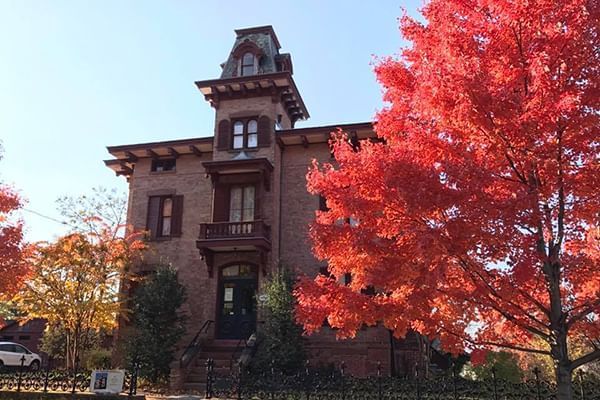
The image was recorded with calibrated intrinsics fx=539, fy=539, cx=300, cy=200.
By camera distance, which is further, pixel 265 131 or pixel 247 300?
pixel 265 131

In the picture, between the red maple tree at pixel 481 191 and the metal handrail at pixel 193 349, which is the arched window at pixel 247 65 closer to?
the metal handrail at pixel 193 349

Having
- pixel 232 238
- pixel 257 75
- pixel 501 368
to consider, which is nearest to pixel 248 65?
pixel 257 75

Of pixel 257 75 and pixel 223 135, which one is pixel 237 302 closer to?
pixel 223 135

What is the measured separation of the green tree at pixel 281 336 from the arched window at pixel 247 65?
11.4m

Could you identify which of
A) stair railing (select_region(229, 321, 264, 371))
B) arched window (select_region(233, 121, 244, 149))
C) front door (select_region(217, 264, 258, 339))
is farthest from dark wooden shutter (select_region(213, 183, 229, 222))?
stair railing (select_region(229, 321, 264, 371))

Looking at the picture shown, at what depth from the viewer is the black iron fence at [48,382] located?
16750 mm

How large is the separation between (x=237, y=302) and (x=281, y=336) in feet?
14.8

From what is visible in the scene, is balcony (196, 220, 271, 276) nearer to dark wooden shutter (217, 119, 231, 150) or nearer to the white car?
dark wooden shutter (217, 119, 231, 150)

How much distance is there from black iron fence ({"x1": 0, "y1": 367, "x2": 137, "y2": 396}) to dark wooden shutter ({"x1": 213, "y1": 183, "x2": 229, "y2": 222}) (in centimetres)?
865

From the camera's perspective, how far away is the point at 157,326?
21094 mm

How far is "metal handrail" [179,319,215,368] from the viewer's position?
65.3 feet

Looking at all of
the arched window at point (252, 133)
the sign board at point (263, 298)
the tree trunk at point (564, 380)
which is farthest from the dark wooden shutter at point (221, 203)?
the tree trunk at point (564, 380)

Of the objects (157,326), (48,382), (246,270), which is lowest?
(48,382)

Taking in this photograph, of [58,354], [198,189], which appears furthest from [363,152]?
[58,354]
